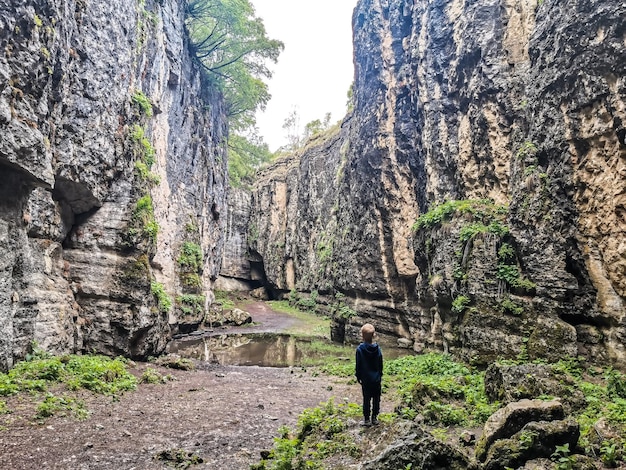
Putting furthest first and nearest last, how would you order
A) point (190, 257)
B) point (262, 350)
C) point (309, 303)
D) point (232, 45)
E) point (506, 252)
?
point (309, 303) → point (232, 45) → point (190, 257) → point (262, 350) → point (506, 252)

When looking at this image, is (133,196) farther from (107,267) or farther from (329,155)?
(329,155)

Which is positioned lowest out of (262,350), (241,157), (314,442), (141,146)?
(262,350)

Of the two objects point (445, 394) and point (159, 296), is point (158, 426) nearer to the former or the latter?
point (445, 394)

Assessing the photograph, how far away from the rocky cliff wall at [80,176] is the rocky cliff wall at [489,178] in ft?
33.2

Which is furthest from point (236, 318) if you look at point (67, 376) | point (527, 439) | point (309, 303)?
point (527, 439)

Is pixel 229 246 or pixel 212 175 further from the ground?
pixel 212 175

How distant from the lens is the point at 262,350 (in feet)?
61.4

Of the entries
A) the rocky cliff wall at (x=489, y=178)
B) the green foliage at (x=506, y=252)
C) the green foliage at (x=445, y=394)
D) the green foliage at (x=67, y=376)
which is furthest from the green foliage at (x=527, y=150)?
the green foliage at (x=67, y=376)

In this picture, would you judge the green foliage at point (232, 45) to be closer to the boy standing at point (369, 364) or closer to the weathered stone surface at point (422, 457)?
the boy standing at point (369, 364)

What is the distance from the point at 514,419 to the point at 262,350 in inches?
596

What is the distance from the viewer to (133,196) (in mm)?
12859

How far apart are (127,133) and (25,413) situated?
9.82 meters

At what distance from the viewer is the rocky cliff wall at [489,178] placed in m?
8.42

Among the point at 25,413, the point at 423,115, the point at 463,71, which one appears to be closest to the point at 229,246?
the point at 423,115
